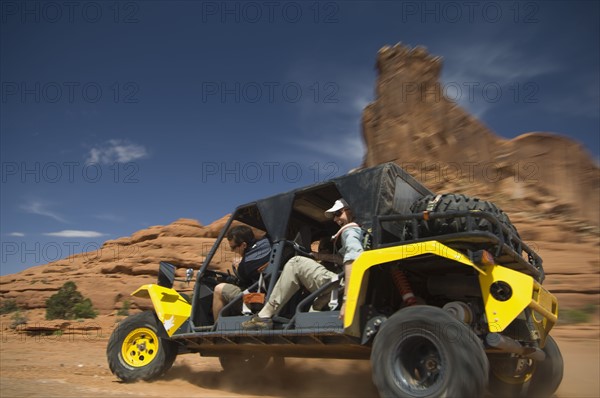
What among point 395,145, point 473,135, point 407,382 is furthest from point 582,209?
point 407,382

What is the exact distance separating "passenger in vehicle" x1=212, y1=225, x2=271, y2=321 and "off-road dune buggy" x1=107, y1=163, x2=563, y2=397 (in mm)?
160

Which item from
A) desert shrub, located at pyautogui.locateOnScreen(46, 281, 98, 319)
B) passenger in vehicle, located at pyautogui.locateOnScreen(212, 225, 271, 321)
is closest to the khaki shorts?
passenger in vehicle, located at pyautogui.locateOnScreen(212, 225, 271, 321)

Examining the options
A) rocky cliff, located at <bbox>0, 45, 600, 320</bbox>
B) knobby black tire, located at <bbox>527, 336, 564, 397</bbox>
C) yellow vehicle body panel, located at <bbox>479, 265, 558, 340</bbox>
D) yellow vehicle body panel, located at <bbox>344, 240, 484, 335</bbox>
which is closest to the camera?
yellow vehicle body panel, located at <bbox>479, 265, 558, 340</bbox>

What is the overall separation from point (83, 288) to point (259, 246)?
97.1 feet

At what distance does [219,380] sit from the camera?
19.8 feet

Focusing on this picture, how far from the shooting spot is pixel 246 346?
192 inches

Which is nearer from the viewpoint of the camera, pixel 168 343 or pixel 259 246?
pixel 259 246

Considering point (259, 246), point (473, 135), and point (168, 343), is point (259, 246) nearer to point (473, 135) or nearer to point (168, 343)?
point (168, 343)

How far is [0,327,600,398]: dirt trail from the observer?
16.0 feet

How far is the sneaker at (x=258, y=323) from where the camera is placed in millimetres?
4492

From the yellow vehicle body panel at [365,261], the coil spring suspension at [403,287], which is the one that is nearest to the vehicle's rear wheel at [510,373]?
the coil spring suspension at [403,287]

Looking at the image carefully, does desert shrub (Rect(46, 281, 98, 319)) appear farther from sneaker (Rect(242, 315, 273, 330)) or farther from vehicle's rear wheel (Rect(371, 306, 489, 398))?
vehicle's rear wheel (Rect(371, 306, 489, 398))

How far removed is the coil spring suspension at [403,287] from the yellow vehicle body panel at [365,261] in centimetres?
36

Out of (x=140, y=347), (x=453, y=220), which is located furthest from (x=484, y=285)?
(x=140, y=347)
